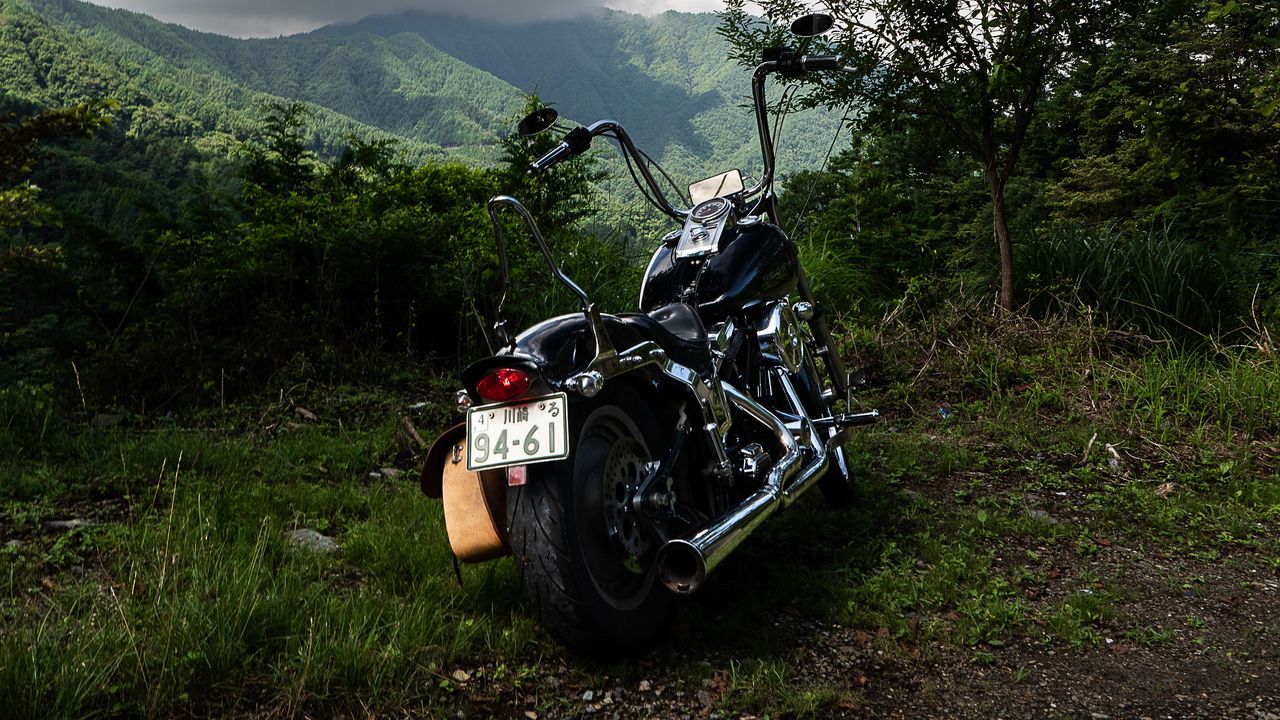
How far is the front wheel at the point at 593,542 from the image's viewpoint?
230 cm

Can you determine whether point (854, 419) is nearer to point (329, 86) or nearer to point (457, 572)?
point (457, 572)

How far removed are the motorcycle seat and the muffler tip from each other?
24.9 inches

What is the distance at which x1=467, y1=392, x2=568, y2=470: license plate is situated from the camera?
7.23ft

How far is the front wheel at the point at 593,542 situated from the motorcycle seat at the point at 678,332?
0.75ft

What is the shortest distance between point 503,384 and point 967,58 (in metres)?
5.36

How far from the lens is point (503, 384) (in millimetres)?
2316

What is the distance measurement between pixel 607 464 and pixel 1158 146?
22.5 ft

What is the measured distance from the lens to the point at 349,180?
45.3 ft

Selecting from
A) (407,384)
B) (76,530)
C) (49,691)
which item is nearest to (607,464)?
(49,691)

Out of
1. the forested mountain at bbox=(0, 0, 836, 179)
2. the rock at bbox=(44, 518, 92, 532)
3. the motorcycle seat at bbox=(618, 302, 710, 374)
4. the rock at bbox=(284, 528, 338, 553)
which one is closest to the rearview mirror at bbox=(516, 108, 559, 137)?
the motorcycle seat at bbox=(618, 302, 710, 374)

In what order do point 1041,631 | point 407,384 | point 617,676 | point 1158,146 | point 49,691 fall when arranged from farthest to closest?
point 1158,146 < point 407,384 < point 1041,631 < point 617,676 < point 49,691

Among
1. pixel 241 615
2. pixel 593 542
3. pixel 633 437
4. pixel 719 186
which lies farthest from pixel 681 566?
pixel 719 186

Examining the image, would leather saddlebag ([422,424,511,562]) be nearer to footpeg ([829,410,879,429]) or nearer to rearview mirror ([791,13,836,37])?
footpeg ([829,410,879,429])

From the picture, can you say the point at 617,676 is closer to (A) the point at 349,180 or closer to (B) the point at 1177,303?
(B) the point at 1177,303
